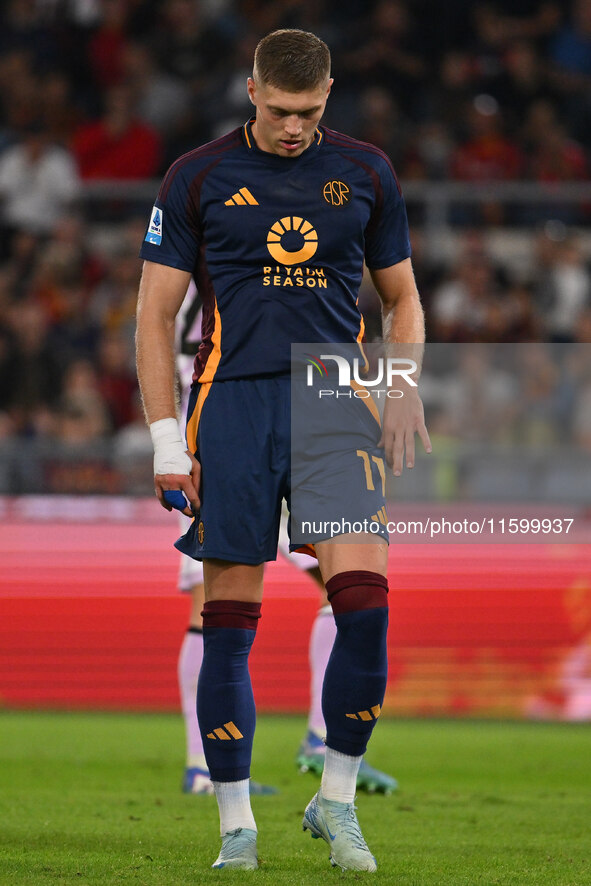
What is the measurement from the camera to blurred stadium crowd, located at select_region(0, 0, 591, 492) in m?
10.4

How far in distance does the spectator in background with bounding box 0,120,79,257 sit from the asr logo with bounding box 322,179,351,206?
8.08 metres

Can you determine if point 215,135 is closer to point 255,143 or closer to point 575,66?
point 575,66

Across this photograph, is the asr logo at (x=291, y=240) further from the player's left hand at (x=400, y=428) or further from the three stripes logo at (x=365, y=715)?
the three stripes logo at (x=365, y=715)

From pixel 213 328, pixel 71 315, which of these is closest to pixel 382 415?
pixel 213 328

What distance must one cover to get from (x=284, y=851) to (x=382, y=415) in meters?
1.24

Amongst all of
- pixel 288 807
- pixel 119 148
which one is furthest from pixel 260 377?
pixel 119 148

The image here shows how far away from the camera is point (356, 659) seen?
361 cm

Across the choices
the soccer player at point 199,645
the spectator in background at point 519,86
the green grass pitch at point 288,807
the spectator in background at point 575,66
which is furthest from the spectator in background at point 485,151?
the soccer player at point 199,645

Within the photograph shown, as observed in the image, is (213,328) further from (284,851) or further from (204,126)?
(204,126)

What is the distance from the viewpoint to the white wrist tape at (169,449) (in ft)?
12.3

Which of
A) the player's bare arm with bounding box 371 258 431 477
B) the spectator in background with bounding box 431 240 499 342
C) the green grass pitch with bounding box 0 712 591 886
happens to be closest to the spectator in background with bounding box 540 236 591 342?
the spectator in background with bounding box 431 240 499 342

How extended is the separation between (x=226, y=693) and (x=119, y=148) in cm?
916

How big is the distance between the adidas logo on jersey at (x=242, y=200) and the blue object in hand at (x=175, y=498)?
78 centimetres

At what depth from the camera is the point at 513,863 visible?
3.78 m
